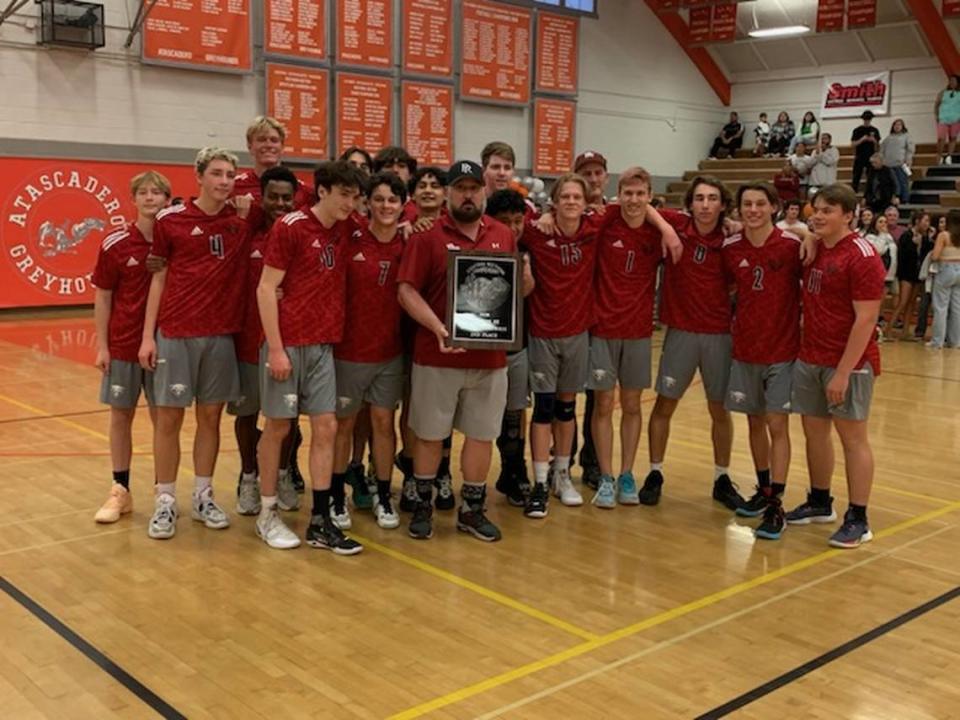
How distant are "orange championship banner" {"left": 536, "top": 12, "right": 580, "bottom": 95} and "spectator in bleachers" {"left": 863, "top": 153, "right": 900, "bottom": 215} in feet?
21.6

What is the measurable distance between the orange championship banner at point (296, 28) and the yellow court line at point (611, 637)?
1407 centimetres

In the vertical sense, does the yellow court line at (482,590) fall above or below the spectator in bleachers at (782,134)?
below

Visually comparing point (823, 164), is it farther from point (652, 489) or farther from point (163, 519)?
point (163, 519)

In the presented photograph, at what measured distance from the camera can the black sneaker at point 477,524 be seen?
5227 millimetres

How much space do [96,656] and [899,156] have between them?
60.1 ft

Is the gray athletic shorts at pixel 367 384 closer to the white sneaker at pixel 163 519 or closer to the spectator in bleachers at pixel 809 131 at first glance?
the white sneaker at pixel 163 519

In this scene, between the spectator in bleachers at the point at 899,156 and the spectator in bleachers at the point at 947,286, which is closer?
the spectator in bleachers at the point at 947,286

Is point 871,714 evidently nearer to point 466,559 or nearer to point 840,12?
point 466,559

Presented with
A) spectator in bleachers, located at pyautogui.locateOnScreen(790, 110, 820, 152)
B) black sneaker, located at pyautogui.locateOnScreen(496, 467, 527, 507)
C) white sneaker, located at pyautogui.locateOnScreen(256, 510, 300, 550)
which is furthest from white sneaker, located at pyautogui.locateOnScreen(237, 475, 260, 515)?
spectator in bleachers, located at pyautogui.locateOnScreen(790, 110, 820, 152)

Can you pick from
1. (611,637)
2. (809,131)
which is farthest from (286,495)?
(809,131)

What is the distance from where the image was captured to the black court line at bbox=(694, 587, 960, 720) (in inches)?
135

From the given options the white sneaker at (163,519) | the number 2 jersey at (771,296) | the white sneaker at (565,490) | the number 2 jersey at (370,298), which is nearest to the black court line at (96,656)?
the white sneaker at (163,519)

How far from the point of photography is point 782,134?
73.2 ft

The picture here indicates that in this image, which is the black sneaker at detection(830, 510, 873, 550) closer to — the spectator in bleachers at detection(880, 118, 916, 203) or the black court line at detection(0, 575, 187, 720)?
the black court line at detection(0, 575, 187, 720)
